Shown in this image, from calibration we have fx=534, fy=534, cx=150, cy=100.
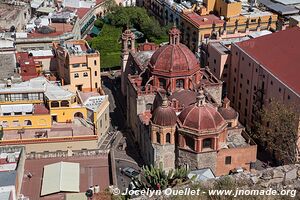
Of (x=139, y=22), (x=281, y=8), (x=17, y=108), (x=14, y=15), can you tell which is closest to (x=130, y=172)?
(x=17, y=108)

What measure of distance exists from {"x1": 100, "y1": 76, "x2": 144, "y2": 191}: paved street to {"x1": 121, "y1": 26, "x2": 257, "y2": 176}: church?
1090mm

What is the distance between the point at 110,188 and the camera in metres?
45.1

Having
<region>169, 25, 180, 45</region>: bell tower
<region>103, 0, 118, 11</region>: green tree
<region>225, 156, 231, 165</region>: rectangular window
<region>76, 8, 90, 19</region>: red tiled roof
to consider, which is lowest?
<region>225, 156, 231, 165</region>: rectangular window

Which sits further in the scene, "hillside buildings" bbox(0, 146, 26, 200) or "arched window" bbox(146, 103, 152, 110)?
"arched window" bbox(146, 103, 152, 110)

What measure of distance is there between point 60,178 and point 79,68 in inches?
886

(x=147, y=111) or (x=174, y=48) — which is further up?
(x=174, y=48)

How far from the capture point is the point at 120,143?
64.4m

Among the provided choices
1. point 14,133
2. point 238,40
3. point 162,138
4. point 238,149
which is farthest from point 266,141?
point 14,133

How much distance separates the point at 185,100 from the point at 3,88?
69.3 ft

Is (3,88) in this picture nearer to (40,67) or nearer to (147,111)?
(40,67)

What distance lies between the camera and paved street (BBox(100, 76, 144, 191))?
58.5 meters

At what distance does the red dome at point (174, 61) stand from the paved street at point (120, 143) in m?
9.94

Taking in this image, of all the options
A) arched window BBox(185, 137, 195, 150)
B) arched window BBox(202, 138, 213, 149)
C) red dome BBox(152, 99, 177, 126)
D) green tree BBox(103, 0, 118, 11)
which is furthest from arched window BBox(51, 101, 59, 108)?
green tree BBox(103, 0, 118, 11)

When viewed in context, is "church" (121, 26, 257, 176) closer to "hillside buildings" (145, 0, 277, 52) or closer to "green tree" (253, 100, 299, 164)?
"green tree" (253, 100, 299, 164)
